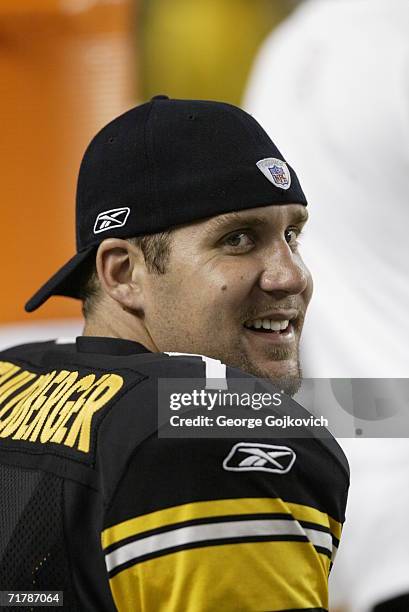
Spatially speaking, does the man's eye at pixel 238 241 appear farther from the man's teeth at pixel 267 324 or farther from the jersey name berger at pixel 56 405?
the jersey name berger at pixel 56 405

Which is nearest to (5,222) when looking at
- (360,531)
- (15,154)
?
(15,154)

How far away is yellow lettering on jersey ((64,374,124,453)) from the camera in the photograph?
0.95 meters

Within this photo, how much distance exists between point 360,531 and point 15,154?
2.01 metres

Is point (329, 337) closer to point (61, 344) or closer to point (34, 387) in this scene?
point (61, 344)

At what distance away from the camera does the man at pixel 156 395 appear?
88 cm

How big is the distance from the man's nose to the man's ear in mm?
152

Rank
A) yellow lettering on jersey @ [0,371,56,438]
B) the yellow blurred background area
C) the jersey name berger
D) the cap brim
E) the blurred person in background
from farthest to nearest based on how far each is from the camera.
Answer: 1. the yellow blurred background area
2. the blurred person in background
3. the cap brim
4. yellow lettering on jersey @ [0,371,56,438]
5. the jersey name berger

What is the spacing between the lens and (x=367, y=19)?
2436mm

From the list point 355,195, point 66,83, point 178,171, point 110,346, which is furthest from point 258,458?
point 66,83

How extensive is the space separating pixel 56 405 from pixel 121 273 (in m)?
0.21

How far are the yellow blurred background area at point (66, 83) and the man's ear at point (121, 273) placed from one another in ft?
7.08

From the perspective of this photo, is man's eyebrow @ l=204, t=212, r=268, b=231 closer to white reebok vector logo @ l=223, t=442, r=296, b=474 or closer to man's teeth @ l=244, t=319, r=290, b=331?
man's teeth @ l=244, t=319, r=290, b=331

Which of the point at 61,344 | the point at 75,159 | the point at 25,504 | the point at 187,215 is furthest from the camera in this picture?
the point at 75,159
